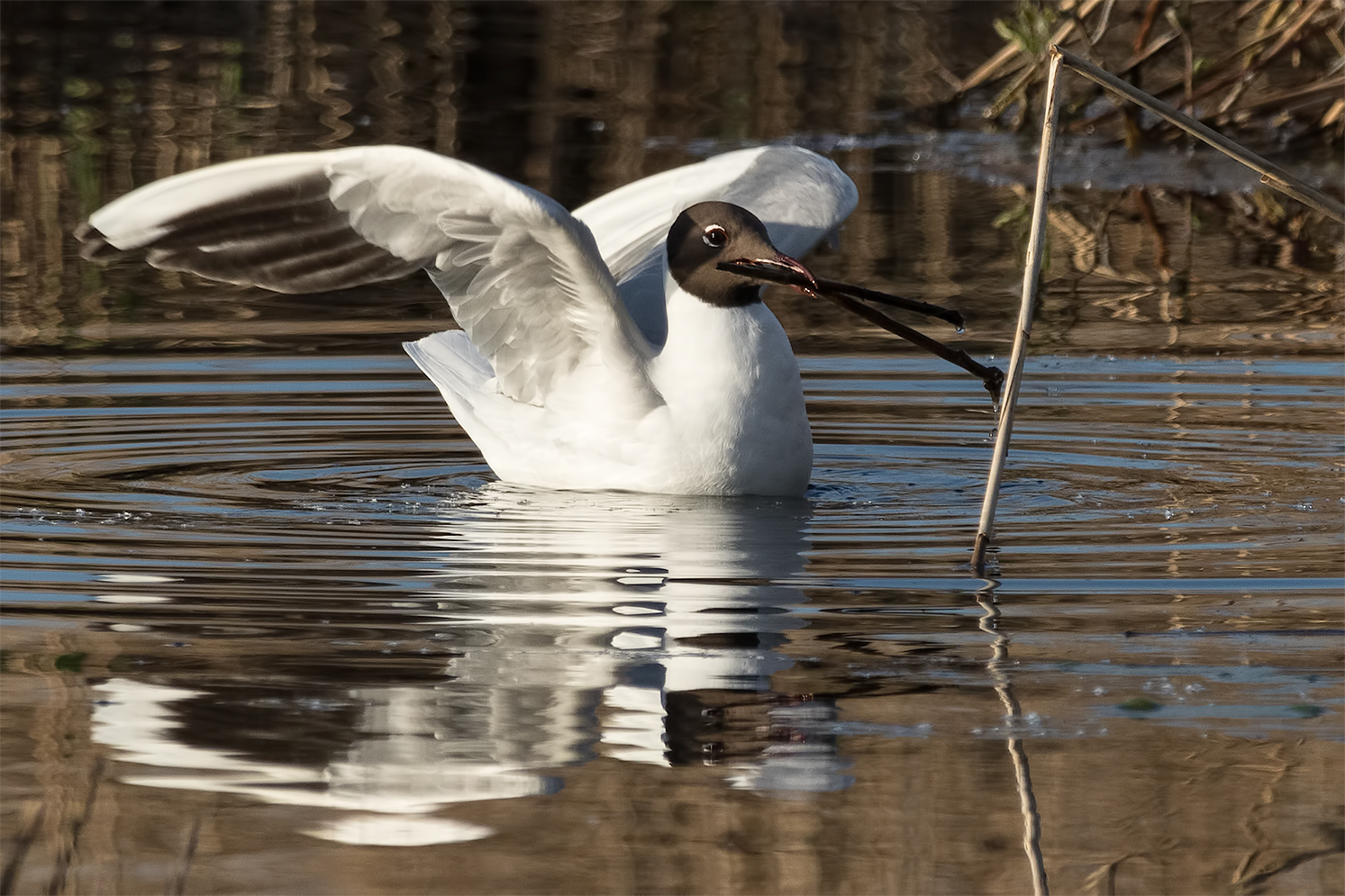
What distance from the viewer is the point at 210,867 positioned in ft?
11.9

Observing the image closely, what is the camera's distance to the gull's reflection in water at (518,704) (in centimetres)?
405

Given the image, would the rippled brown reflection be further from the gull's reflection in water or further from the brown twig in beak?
the brown twig in beak

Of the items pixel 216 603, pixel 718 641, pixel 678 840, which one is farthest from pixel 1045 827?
pixel 216 603

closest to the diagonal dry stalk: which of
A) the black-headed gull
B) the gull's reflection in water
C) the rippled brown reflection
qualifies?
the rippled brown reflection

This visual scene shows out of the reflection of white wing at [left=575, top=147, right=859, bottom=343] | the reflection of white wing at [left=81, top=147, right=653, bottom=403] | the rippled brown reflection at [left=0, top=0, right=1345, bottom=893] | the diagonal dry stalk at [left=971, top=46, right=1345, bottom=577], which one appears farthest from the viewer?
the reflection of white wing at [left=575, top=147, right=859, bottom=343]

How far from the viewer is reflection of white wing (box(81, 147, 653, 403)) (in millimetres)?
6375

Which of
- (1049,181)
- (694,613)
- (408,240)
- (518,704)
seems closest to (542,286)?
(408,240)

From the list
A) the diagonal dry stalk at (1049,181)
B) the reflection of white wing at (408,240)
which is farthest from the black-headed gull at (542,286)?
the diagonal dry stalk at (1049,181)

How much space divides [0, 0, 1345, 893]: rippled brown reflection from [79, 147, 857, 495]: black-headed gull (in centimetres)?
20

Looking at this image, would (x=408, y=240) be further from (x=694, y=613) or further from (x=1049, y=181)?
(x=1049, y=181)

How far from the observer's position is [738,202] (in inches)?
317

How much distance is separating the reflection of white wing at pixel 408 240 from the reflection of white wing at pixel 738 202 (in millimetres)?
751

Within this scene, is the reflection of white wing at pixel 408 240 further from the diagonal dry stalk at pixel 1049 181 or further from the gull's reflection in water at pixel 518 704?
the diagonal dry stalk at pixel 1049 181

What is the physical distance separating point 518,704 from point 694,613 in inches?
33.6
